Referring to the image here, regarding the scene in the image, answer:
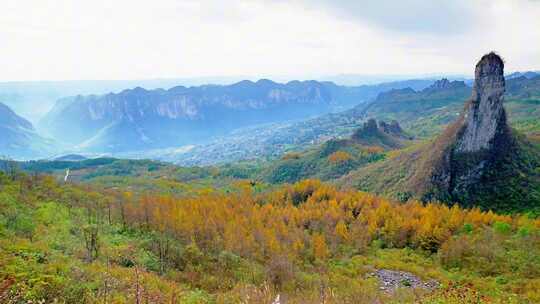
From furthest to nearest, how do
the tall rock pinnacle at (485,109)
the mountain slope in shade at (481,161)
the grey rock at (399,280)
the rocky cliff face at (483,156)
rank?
the tall rock pinnacle at (485,109) → the rocky cliff face at (483,156) → the mountain slope in shade at (481,161) → the grey rock at (399,280)

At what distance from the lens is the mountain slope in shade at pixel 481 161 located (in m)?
Result: 82.2

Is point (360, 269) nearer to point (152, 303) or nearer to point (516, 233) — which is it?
point (516, 233)

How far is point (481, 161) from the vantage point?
85.8 metres

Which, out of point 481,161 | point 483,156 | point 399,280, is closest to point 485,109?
point 483,156

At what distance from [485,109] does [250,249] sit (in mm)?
71975

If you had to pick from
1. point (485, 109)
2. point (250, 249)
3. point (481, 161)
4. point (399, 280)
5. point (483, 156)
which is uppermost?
point (485, 109)

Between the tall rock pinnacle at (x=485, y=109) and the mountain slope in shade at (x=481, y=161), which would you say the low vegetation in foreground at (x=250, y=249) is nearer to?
the mountain slope in shade at (x=481, y=161)

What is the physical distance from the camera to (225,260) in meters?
31.9

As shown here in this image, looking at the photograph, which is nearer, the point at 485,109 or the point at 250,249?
the point at 250,249

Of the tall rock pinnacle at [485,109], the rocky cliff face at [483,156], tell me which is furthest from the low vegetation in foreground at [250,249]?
the tall rock pinnacle at [485,109]

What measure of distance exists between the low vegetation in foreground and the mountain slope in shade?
25041mm

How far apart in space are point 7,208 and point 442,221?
54354 mm

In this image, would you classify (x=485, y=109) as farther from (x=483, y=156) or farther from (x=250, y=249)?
(x=250, y=249)

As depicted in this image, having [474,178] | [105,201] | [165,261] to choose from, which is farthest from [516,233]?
[105,201]
